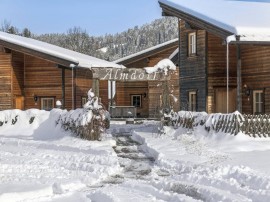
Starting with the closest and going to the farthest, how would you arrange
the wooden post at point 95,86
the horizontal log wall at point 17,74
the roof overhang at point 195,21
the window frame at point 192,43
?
the roof overhang at point 195,21 → the wooden post at point 95,86 → the window frame at point 192,43 → the horizontal log wall at point 17,74

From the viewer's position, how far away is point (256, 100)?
22641 millimetres

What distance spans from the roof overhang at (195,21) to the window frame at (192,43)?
120 centimetres

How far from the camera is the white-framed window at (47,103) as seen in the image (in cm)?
3011

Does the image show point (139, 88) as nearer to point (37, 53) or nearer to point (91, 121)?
point (37, 53)

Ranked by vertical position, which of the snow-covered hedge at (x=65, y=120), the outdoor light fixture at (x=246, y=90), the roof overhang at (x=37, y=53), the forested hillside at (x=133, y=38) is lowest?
the snow-covered hedge at (x=65, y=120)

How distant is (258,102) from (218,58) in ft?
9.81

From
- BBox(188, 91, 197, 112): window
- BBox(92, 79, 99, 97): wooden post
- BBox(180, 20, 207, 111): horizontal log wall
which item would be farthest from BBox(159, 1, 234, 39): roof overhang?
BBox(92, 79, 99, 97): wooden post

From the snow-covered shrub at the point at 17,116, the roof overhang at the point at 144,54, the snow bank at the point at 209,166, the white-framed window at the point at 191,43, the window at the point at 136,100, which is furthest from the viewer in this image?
the window at the point at 136,100

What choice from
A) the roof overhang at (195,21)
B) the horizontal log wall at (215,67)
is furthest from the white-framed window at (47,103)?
the horizontal log wall at (215,67)

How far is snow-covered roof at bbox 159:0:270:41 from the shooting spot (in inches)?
747

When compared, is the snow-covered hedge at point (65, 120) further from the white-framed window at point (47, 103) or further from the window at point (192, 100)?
the white-framed window at point (47, 103)

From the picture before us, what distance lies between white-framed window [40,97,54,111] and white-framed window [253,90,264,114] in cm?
1344

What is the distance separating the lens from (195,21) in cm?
2250

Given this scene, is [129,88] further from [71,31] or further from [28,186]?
[71,31]
